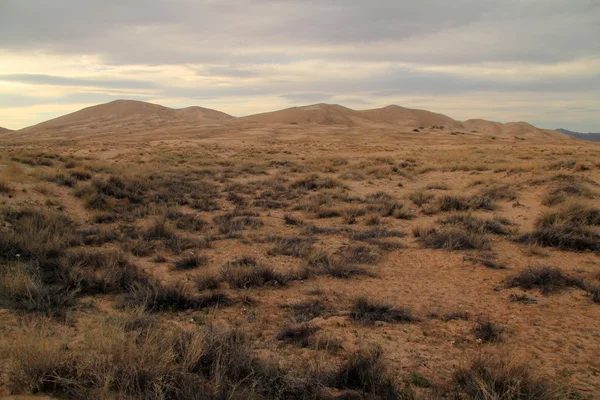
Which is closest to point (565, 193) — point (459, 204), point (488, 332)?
point (459, 204)

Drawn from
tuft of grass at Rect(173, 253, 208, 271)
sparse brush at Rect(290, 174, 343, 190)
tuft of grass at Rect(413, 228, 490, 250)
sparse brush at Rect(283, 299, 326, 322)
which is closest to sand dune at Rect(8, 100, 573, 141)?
sparse brush at Rect(290, 174, 343, 190)

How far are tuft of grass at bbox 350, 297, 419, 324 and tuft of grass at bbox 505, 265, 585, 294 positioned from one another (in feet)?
7.80

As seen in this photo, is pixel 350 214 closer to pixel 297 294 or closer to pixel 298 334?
pixel 297 294

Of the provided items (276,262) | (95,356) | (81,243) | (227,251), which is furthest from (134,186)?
(95,356)

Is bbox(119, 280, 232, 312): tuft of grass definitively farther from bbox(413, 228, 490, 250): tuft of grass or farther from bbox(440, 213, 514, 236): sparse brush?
bbox(440, 213, 514, 236): sparse brush

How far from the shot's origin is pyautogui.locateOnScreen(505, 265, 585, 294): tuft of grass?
6.42m

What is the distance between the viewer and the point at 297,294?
6250 millimetres

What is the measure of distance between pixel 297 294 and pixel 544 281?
4.28 metres

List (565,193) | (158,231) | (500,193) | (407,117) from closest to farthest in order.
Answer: (158,231) < (565,193) < (500,193) < (407,117)

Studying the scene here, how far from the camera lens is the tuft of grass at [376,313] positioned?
529 centimetres

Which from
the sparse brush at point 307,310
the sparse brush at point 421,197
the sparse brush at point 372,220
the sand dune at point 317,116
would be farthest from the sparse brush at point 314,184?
the sand dune at point 317,116

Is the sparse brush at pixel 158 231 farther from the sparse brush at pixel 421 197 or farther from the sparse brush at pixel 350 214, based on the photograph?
the sparse brush at pixel 421 197

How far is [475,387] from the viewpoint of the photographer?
11.4 ft

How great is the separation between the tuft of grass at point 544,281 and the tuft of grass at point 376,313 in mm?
2377
